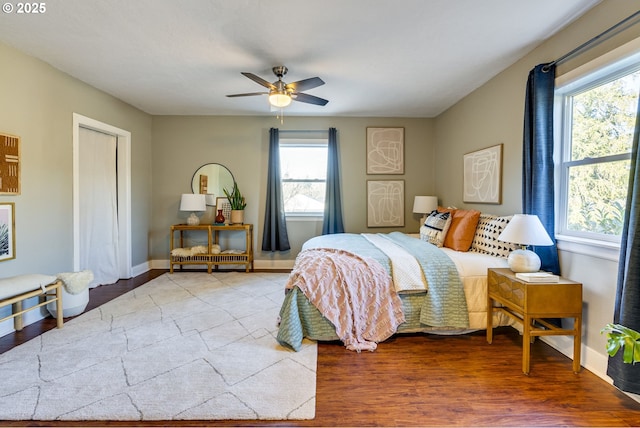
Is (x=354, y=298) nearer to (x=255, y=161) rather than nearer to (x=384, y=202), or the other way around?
(x=384, y=202)

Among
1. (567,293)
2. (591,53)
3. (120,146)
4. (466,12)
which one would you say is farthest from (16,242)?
(591,53)

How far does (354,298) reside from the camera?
250 cm

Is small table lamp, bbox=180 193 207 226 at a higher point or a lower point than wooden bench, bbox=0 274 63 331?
higher

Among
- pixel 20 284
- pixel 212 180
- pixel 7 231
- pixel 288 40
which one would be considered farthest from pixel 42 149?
pixel 288 40

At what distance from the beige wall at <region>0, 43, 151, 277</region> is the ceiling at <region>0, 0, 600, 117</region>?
19 centimetres

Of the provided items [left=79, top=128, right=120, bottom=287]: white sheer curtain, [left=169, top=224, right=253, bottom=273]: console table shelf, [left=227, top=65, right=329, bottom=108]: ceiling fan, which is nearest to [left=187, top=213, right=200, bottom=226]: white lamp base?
[left=169, top=224, right=253, bottom=273]: console table shelf

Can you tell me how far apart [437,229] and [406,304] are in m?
1.29

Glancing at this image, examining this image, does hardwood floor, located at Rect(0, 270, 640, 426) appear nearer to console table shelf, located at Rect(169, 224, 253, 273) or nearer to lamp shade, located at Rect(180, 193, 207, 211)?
console table shelf, located at Rect(169, 224, 253, 273)

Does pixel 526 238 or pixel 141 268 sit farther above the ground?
pixel 526 238

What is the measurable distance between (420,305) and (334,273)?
793 mm

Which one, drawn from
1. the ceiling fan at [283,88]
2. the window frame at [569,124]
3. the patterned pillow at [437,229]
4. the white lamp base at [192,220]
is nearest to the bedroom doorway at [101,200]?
the white lamp base at [192,220]

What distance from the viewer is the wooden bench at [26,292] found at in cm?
239

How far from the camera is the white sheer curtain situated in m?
3.85

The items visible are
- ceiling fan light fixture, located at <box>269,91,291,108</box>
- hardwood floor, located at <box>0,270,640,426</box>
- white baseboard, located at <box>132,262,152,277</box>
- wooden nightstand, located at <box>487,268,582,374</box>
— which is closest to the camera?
hardwood floor, located at <box>0,270,640,426</box>
